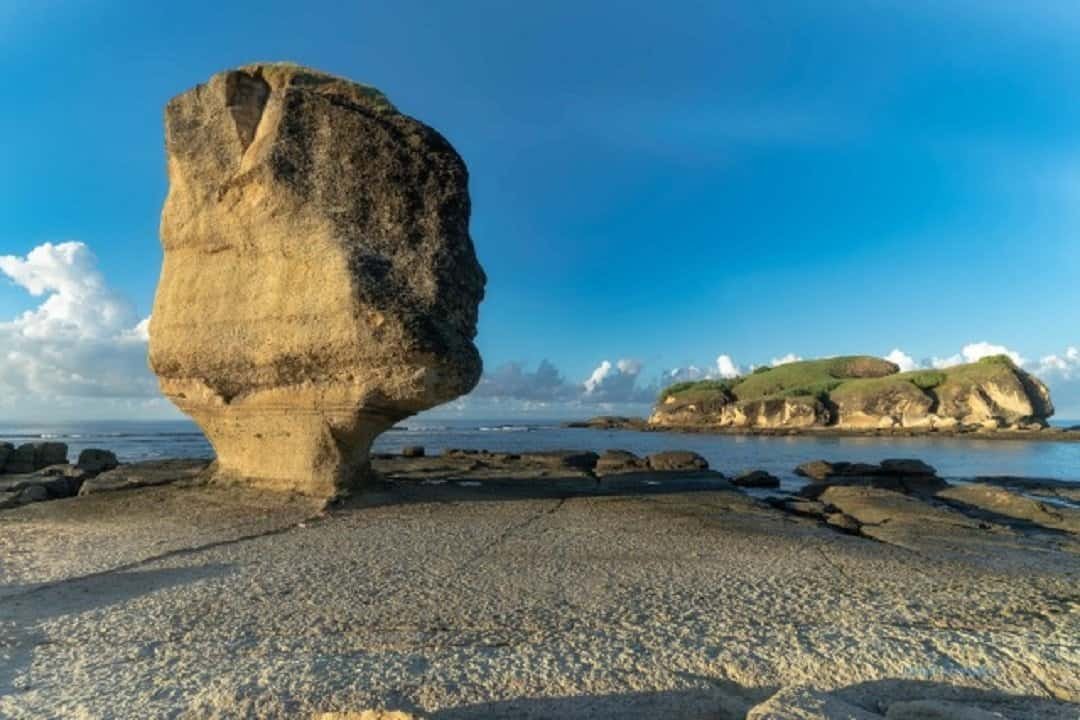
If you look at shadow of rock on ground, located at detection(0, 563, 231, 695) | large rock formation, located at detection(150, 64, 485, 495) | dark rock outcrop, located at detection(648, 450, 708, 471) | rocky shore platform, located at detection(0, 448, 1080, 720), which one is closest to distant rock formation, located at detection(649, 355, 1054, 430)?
dark rock outcrop, located at detection(648, 450, 708, 471)

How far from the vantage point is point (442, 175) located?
50.6 feet

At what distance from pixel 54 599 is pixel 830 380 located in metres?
130

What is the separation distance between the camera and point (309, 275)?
1422cm

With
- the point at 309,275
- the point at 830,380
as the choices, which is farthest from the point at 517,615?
the point at 830,380

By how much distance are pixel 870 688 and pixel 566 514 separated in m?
8.94

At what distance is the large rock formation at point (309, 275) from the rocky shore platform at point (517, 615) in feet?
6.27

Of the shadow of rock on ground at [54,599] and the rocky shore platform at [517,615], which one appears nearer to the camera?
the rocky shore platform at [517,615]

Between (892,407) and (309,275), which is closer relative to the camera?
(309,275)

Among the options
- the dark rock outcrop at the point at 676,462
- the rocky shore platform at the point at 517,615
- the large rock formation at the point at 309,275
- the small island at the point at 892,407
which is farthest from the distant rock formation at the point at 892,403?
the large rock formation at the point at 309,275

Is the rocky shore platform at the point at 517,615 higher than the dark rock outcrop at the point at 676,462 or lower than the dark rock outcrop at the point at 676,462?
lower

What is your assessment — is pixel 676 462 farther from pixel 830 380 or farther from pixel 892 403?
pixel 830 380

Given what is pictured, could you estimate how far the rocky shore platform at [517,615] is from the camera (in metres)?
5.04

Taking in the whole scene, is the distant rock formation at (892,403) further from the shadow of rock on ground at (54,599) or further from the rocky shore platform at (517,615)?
the shadow of rock on ground at (54,599)

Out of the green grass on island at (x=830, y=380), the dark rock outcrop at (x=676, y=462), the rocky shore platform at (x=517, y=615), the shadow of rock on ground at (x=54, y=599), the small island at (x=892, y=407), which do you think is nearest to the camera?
the rocky shore platform at (x=517, y=615)
